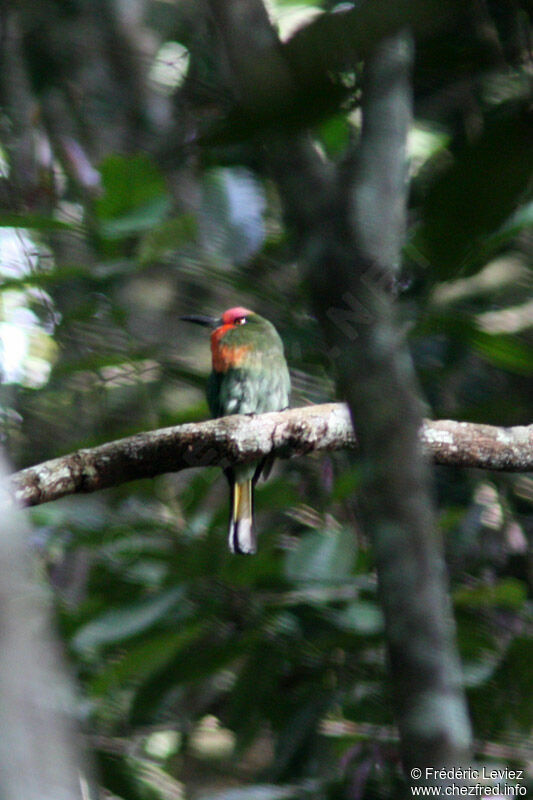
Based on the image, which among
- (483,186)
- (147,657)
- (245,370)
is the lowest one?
(147,657)

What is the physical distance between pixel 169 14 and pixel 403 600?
261cm

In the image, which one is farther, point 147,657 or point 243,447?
point 243,447

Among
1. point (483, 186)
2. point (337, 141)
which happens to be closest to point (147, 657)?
point (337, 141)

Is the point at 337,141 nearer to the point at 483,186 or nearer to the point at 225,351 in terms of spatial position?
the point at 483,186

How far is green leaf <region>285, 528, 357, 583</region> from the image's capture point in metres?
1.66

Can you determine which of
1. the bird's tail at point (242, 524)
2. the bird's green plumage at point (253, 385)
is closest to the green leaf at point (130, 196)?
the bird's tail at point (242, 524)

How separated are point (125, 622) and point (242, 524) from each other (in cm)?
45

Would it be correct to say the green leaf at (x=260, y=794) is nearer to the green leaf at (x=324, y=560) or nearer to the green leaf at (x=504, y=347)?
the green leaf at (x=324, y=560)

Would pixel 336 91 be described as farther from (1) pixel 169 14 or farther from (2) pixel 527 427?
(1) pixel 169 14

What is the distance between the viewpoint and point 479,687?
5.48ft

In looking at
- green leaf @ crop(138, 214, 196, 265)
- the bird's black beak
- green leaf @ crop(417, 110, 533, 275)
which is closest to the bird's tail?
the bird's black beak

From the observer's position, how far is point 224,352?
3.14m

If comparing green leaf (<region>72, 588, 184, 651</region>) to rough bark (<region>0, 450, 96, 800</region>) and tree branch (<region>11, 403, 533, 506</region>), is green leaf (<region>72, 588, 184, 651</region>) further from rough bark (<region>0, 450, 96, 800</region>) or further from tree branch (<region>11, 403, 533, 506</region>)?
rough bark (<region>0, 450, 96, 800</region>)

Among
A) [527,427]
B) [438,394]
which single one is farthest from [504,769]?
[438,394]
